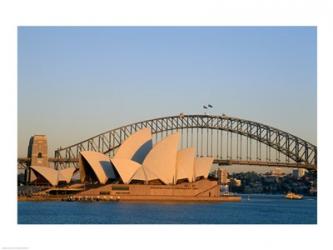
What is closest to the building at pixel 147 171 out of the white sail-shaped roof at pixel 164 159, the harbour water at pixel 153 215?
the white sail-shaped roof at pixel 164 159

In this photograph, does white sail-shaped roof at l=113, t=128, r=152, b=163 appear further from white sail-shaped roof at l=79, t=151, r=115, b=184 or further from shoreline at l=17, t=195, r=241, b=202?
shoreline at l=17, t=195, r=241, b=202

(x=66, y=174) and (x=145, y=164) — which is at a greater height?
(x=145, y=164)

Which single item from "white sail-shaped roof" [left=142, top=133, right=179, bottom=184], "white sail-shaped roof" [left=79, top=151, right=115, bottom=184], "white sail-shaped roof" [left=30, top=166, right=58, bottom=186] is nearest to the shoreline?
"white sail-shaped roof" [left=142, top=133, right=179, bottom=184]

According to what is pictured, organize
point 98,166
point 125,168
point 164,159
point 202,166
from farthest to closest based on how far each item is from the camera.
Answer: point 202,166 < point 98,166 < point 125,168 < point 164,159

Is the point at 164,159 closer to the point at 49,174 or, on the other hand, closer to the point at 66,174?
the point at 66,174

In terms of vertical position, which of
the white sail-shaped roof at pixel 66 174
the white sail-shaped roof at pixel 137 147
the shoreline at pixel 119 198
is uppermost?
the white sail-shaped roof at pixel 137 147

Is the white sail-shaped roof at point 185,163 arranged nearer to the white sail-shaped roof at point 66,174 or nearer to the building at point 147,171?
the building at point 147,171

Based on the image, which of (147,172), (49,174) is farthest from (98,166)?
(49,174)
